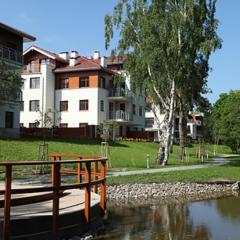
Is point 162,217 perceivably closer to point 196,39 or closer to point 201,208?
point 201,208

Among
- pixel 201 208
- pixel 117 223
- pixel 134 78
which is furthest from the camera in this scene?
pixel 134 78

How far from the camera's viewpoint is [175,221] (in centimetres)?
1451

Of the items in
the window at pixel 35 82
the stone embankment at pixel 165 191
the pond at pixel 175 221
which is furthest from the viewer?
the window at pixel 35 82

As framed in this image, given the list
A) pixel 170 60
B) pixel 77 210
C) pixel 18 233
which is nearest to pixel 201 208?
pixel 77 210

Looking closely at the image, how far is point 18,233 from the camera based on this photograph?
9.45 metres

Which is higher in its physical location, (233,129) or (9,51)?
(9,51)

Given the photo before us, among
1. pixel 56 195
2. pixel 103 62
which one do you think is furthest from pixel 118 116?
pixel 56 195

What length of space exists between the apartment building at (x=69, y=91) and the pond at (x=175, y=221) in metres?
40.2

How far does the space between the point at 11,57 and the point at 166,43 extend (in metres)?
14.8

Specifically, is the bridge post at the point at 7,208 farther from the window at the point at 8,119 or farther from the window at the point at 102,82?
the window at the point at 102,82

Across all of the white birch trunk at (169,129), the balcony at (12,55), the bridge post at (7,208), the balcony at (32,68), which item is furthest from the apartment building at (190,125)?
the bridge post at (7,208)

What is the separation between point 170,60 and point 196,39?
238 centimetres

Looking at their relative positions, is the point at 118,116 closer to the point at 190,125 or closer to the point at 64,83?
the point at 64,83

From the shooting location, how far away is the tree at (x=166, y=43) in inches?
1250
